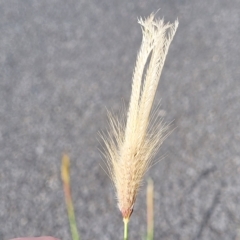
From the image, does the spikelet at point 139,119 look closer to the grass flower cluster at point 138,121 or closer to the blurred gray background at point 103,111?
the grass flower cluster at point 138,121

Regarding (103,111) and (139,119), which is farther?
(103,111)

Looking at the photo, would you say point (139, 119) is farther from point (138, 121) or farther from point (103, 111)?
point (103, 111)

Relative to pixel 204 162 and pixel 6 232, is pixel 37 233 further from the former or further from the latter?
pixel 204 162

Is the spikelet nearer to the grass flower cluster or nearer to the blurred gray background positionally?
the grass flower cluster

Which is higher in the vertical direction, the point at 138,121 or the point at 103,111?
the point at 103,111

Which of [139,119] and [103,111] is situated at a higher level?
[103,111]

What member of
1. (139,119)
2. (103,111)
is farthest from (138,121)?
(103,111)


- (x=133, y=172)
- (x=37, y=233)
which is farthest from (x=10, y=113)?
(x=133, y=172)

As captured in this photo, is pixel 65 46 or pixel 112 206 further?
pixel 65 46

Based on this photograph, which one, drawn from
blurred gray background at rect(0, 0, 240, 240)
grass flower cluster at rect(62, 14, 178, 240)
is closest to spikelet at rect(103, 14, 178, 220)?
grass flower cluster at rect(62, 14, 178, 240)
